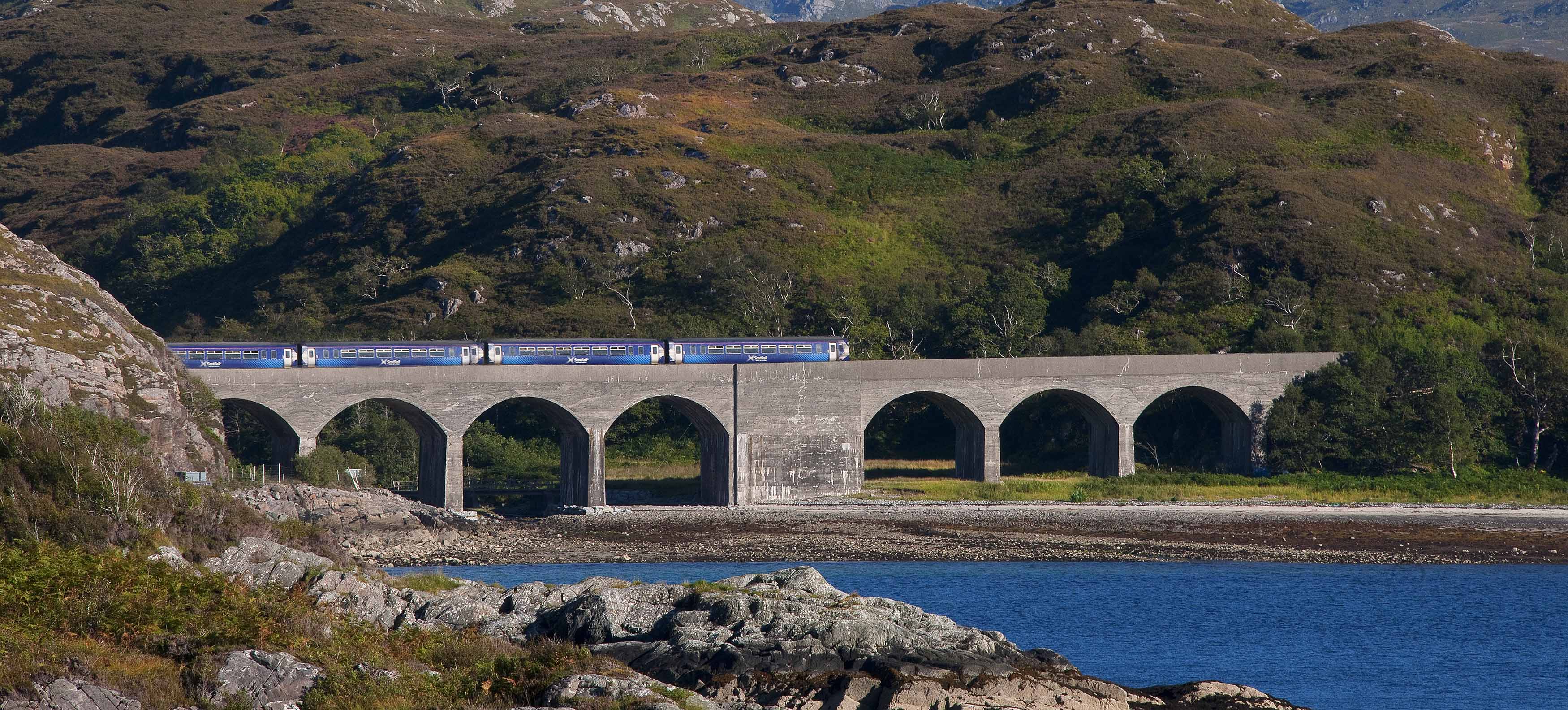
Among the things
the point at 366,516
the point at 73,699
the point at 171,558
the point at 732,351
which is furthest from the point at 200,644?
the point at 732,351

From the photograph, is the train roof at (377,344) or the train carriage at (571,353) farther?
the train carriage at (571,353)

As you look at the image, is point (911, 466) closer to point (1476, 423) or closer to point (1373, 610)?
point (1476, 423)

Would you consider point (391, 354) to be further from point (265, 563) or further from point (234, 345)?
point (265, 563)

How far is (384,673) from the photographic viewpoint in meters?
18.8

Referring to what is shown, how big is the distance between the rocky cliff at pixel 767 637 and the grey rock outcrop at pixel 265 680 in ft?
14.4

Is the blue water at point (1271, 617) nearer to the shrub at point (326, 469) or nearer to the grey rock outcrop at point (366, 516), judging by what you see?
the grey rock outcrop at point (366, 516)

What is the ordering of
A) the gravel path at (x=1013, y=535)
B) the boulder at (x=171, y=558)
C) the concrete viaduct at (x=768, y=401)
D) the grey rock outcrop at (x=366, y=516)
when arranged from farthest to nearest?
the concrete viaduct at (x=768, y=401)
the gravel path at (x=1013, y=535)
the grey rock outcrop at (x=366, y=516)
the boulder at (x=171, y=558)

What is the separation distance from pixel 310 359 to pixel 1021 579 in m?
26.0

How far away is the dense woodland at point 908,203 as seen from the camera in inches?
2682

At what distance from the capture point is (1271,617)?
38.0m

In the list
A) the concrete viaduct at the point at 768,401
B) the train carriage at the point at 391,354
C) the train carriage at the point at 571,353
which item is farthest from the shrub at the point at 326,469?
the train carriage at the point at 571,353

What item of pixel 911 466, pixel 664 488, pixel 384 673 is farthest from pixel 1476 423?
pixel 384 673

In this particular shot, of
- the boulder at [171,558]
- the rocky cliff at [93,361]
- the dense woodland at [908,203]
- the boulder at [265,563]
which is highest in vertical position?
the dense woodland at [908,203]

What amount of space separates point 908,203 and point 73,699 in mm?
78289
